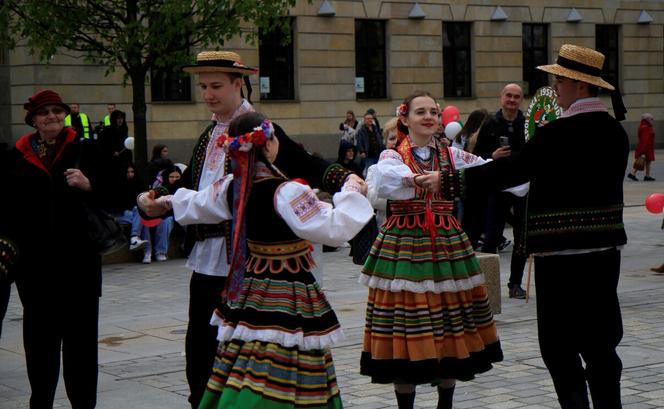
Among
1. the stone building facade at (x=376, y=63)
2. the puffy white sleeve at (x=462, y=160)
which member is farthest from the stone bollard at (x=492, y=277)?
the stone building facade at (x=376, y=63)

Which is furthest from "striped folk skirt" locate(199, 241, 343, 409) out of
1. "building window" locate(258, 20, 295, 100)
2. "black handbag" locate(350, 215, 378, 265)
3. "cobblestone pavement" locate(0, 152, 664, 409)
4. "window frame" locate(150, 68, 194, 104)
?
"building window" locate(258, 20, 295, 100)

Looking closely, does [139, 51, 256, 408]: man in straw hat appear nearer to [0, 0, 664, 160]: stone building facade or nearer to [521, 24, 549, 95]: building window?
[0, 0, 664, 160]: stone building facade

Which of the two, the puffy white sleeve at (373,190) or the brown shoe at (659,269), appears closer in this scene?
the puffy white sleeve at (373,190)


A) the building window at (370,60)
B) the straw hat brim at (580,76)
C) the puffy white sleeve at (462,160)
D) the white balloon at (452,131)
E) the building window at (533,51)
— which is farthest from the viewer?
the building window at (533,51)

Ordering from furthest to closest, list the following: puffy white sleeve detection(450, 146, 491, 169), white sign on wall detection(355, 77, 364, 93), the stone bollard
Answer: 1. white sign on wall detection(355, 77, 364, 93)
2. the stone bollard
3. puffy white sleeve detection(450, 146, 491, 169)

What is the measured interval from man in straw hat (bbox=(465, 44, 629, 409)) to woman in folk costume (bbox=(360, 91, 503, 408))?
936 mm

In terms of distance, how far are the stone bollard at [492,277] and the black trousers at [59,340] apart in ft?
14.1

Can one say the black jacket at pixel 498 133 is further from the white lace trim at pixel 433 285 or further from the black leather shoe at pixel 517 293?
the white lace trim at pixel 433 285

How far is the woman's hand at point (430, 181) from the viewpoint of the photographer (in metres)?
6.27

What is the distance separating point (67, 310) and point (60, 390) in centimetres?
144

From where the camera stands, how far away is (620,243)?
6035mm

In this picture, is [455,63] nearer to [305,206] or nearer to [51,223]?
[51,223]

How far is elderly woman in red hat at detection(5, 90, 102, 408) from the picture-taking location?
261 inches

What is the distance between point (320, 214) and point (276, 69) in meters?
26.9
